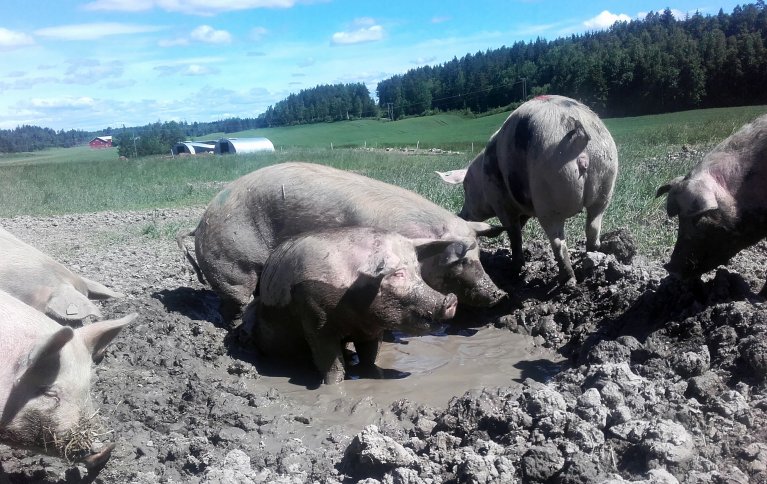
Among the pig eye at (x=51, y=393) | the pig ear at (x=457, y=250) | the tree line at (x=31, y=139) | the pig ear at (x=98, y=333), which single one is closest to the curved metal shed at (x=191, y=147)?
the tree line at (x=31, y=139)

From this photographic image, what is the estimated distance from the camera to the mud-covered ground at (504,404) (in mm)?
3139

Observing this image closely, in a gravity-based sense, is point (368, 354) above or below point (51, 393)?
below

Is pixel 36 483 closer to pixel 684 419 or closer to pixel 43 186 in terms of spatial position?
pixel 684 419

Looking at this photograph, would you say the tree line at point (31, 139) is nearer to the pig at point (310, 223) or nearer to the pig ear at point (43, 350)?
the pig at point (310, 223)

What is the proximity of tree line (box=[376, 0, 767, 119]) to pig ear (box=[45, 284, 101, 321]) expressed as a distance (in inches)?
736

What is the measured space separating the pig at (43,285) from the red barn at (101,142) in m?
36.6

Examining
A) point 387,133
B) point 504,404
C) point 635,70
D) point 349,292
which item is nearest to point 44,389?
point 349,292

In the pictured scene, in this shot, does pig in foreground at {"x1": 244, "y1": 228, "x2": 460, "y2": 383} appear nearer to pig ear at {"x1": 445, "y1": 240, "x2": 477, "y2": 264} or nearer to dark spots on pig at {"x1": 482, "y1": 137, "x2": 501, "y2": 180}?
pig ear at {"x1": 445, "y1": 240, "x2": 477, "y2": 264}

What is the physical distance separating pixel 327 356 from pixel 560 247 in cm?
262

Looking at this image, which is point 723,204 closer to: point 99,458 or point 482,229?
point 482,229

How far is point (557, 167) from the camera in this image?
6312 millimetres

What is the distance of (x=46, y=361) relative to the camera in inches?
135

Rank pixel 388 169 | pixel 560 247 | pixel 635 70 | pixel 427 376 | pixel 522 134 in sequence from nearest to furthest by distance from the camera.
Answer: pixel 427 376 < pixel 560 247 < pixel 522 134 < pixel 388 169 < pixel 635 70

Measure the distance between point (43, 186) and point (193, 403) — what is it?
20.2 meters
